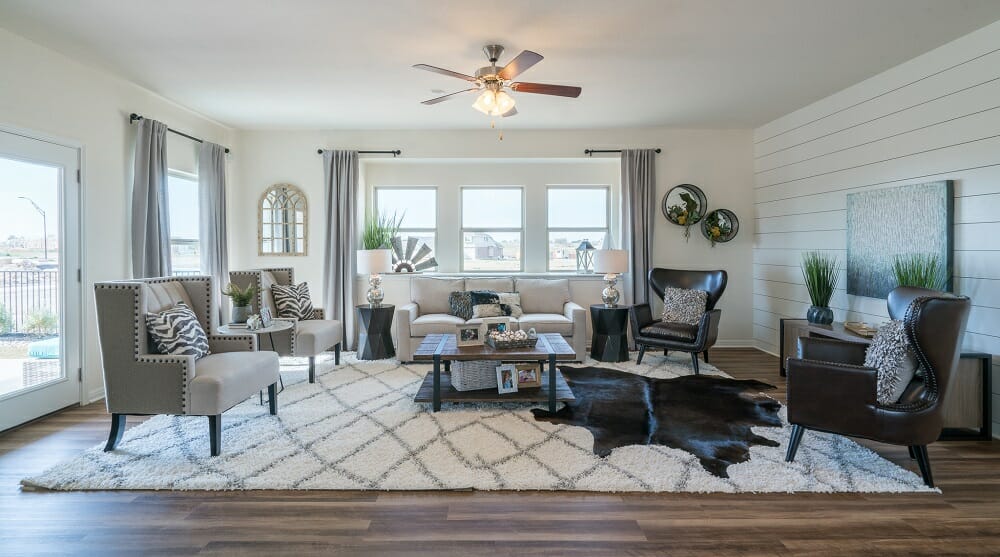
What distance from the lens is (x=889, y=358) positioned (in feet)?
8.64

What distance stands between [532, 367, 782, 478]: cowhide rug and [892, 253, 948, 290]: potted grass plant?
1.34m

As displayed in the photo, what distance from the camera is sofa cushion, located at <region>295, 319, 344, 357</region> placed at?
4.53 metres

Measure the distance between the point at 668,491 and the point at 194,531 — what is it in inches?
87.6

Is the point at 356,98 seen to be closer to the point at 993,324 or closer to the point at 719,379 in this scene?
the point at 719,379

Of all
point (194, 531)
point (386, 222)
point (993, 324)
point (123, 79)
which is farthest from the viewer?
point (386, 222)

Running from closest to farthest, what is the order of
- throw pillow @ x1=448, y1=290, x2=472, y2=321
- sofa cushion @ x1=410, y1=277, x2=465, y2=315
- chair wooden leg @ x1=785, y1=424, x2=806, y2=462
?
1. chair wooden leg @ x1=785, y1=424, x2=806, y2=462
2. throw pillow @ x1=448, y1=290, x2=472, y2=321
3. sofa cushion @ x1=410, y1=277, x2=465, y2=315

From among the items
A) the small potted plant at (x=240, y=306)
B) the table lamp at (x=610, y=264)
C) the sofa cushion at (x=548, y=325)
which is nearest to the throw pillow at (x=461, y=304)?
the sofa cushion at (x=548, y=325)

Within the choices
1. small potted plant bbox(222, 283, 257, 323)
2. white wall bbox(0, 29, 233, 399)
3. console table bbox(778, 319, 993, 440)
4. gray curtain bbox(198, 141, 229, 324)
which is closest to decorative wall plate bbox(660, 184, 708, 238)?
console table bbox(778, 319, 993, 440)

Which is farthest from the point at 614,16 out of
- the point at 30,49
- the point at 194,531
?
the point at 30,49

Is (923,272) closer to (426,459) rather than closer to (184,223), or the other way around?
(426,459)

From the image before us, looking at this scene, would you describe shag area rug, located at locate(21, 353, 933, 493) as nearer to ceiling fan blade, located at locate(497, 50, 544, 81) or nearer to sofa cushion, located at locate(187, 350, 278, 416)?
sofa cushion, located at locate(187, 350, 278, 416)

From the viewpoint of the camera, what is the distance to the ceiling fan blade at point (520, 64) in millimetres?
2882

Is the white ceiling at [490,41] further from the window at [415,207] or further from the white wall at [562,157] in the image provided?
the window at [415,207]

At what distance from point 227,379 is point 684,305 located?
4.30 metres
